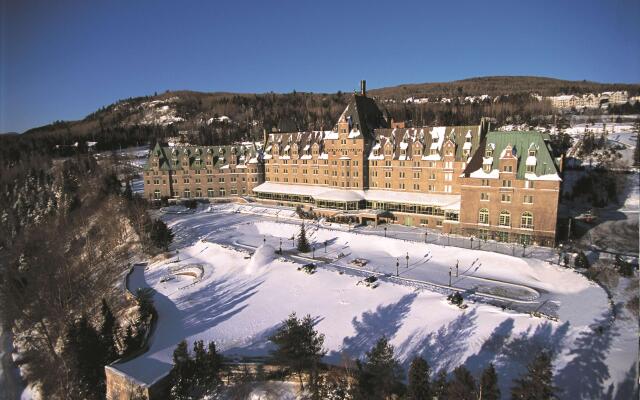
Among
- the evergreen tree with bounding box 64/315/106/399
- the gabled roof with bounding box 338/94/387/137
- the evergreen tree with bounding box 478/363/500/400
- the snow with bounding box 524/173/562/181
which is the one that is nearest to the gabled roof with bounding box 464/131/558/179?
the snow with bounding box 524/173/562/181

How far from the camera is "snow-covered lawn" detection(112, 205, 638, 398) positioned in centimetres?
2456

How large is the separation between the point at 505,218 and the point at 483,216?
244 cm

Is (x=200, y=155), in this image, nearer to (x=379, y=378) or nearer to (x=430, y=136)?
(x=430, y=136)

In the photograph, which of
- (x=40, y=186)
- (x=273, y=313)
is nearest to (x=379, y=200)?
(x=273, y=313)

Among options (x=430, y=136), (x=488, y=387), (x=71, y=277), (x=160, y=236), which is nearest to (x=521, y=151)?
(x=430, y=136)

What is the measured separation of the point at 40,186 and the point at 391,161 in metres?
95.9

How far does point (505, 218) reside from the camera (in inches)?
1752

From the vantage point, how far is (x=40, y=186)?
329ft

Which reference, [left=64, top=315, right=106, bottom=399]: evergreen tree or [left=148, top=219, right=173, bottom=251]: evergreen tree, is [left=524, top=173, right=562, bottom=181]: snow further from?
[left=148, top=219, right=173, bottom=251]: evergreen tree

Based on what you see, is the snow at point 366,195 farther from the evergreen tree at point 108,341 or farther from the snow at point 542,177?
the evergreen tree at point 108,341

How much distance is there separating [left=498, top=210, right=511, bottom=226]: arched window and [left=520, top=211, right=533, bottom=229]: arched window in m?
1.36

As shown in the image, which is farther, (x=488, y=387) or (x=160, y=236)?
(x=160, y=236)

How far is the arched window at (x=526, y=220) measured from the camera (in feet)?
142

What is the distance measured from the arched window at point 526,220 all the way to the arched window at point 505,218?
1.36 metres
